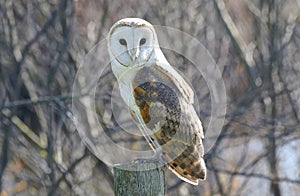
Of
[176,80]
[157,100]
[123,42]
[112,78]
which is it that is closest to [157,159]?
[157,100]

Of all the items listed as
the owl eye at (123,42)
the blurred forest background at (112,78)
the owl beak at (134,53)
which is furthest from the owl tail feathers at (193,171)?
the blurred forest background at (112,78)

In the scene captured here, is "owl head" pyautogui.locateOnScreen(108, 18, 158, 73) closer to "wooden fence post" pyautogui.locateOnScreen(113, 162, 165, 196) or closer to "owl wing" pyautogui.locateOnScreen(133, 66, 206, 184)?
"owl wing" pyautogui.locateOnScreen(133, 66, 206, 184)

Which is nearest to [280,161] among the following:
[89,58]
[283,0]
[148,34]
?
[283,0]

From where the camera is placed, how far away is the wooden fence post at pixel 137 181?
4852mm

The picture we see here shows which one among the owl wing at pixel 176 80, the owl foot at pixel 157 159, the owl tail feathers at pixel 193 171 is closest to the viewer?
the owl foot at pixel 157 159

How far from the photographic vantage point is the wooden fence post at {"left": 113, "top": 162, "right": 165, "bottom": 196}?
15.9ft

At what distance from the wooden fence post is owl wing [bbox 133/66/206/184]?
0.78 metres

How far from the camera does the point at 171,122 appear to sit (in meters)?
5.85

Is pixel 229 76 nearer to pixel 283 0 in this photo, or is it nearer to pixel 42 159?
pixel 283 0

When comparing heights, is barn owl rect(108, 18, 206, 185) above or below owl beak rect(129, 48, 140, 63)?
below

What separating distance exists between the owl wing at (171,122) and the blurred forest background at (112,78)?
2769mm

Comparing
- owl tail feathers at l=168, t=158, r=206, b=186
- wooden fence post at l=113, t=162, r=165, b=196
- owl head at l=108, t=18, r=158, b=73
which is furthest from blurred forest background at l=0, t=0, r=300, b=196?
wooden fence post at l=113, t=162, r=165, b=196

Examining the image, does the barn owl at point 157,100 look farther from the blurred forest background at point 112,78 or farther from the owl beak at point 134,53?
the blurred forest background at point 112,78

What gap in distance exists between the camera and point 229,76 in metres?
9.48
